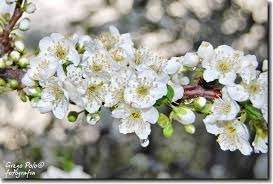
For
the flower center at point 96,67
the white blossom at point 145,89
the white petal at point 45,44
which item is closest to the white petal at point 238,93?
the white blossom at point 145,89

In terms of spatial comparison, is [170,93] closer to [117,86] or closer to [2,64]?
[117,86]

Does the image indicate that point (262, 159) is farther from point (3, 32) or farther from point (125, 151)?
point (3, 32)

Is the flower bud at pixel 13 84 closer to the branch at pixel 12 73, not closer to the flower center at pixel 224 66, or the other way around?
the branch at pixel 12 73

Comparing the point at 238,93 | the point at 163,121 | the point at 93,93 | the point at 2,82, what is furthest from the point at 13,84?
the point at 238,93

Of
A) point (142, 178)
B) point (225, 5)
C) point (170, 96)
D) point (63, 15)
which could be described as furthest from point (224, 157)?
point (170, 96)

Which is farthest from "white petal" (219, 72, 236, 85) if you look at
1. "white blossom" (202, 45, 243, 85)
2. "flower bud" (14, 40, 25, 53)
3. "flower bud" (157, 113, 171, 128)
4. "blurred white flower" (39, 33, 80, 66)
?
"flower bud" (14, 40, 25, 53)

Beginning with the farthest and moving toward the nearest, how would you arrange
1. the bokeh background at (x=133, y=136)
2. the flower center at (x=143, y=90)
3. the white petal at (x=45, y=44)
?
the bokeh background at (x=133, y=136) < the white petal at (x=45, y=44) < the flower center at (x=143, y=90)
